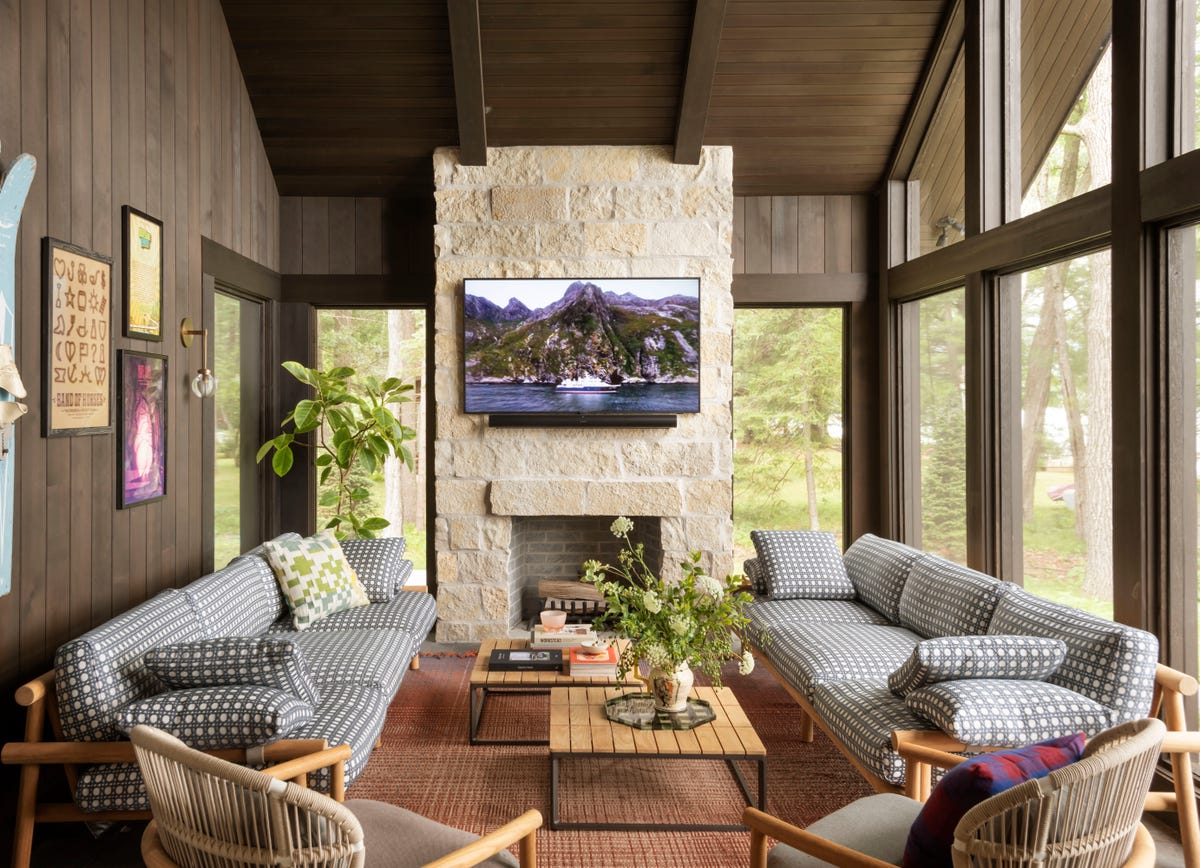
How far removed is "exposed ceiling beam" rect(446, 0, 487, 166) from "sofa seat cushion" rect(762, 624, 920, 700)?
3122mm

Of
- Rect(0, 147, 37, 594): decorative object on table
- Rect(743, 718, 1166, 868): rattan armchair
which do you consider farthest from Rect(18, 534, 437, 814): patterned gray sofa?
Rect(743, 718, 1166, 868): rattan armchair

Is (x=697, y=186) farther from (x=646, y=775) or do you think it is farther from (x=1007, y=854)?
(x=1007, y=854)

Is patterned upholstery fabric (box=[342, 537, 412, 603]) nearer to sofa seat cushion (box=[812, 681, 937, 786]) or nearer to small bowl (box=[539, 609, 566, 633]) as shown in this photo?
small bowl (box=[539, 609, 566, 633])

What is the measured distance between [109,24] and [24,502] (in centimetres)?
183

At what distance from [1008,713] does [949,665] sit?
20cm

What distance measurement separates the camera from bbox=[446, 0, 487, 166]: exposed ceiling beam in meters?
4.43

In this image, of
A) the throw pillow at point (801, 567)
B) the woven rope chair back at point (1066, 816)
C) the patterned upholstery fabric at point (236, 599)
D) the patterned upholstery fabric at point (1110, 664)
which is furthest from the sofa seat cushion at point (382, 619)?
the woven rope chair back at point (1066, 816)

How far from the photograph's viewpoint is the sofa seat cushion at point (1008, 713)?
8.20ft

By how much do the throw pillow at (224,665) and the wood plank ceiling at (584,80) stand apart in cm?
325

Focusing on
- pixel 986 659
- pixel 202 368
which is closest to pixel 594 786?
pixel 986 659

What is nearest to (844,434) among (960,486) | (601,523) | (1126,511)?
(960,486)

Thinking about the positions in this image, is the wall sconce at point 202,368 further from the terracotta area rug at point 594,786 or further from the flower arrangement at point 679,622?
the flower arrangement at point 679,622

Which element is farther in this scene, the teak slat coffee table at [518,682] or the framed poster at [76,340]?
the teak slat coffee table at [518,682]

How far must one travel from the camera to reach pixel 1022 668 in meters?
2.68
